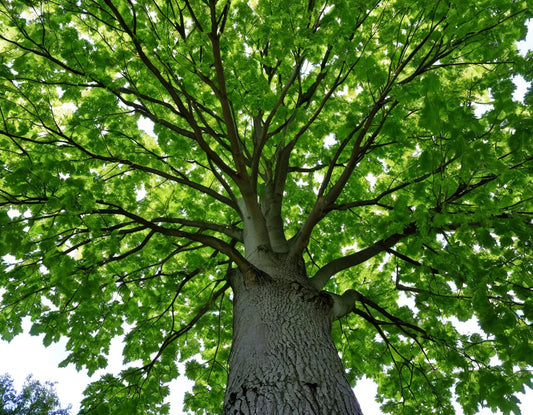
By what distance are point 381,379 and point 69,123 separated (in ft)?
16.1

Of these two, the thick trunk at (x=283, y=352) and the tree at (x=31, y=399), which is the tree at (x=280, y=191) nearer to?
the thick trunk at (x=283, y=352)

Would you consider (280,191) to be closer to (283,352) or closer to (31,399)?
(283,352)

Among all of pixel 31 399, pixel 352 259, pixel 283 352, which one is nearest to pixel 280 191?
pixel 352 259

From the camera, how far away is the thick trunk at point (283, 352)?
5.99 ft

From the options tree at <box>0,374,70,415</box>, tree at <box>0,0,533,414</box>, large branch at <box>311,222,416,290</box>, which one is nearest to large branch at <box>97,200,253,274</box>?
tree at <box>0,0,533,414</box>

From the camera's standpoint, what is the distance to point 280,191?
410 centimetres

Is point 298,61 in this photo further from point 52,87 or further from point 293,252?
point 52,87

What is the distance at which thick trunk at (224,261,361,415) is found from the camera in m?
1.83

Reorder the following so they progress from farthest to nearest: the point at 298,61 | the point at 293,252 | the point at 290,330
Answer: the point at 293,252
the point at 298,61
the point at 290,330

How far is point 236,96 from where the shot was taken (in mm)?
3047

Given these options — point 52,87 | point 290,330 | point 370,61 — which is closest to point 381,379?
point 290,330

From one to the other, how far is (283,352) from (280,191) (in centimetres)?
225

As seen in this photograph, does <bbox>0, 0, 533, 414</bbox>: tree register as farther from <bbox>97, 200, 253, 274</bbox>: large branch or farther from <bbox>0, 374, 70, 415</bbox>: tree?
<bbox>0, 374, 70, 415</bbox>: tree

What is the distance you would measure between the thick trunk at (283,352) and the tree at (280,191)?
1 cm
